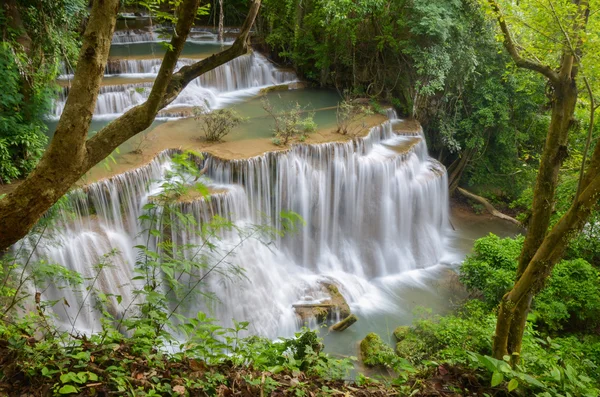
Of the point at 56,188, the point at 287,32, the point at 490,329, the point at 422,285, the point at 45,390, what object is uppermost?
the point at 287,32

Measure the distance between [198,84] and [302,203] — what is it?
5538 mm

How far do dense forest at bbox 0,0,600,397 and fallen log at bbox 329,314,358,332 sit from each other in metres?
0.06

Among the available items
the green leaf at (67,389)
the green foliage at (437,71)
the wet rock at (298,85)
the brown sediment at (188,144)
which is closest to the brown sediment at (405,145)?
the brown sediment at (188,144)

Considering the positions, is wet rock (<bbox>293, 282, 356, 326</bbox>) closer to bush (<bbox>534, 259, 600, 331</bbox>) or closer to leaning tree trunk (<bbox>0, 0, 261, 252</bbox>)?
bush (<bbox>534, 259, 600, 331</bbox>)

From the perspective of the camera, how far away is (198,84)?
1266cm

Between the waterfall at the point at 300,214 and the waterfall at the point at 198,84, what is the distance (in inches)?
128

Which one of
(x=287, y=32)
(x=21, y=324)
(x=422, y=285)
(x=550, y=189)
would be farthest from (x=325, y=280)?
(x=287, y=32)

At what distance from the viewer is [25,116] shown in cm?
708

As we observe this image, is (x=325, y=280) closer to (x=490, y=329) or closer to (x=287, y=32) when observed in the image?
(x=490, y=329)

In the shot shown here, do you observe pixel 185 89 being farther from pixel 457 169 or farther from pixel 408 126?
pixel 457 169

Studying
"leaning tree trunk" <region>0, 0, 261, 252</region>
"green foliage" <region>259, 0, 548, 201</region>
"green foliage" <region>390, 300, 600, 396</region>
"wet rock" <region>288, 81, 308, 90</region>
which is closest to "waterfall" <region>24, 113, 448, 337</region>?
"green foliage" <region>259, 0, 548, 201</region>

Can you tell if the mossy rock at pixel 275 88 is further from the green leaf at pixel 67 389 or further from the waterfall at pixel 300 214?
the green leaf at pixel 67 389

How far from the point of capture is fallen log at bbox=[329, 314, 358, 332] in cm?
795

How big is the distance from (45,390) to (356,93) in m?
11.7
